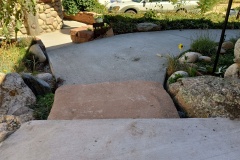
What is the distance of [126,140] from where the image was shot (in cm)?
167

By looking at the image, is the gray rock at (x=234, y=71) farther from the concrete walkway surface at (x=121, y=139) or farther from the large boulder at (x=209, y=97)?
the concrete walkway surface at (x=121, y=139)

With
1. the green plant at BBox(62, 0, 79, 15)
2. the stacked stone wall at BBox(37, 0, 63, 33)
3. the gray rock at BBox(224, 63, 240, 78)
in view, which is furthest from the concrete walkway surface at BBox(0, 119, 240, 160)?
the green plant at BBox(62, 0, 79, 15)

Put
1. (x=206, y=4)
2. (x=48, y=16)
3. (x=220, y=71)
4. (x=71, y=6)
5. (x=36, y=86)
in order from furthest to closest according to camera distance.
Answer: (x=71, y=6) < (x=206, y=4) < (x=48, y=16) < (x=220, y=71) < (x=36, y=86)

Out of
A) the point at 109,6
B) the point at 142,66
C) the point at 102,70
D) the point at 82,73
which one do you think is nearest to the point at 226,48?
the point at 142,66

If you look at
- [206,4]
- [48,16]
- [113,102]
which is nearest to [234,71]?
[113,102]

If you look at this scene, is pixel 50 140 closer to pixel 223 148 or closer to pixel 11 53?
pixel 223 148

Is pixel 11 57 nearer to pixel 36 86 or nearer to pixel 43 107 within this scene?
pixel 36 86

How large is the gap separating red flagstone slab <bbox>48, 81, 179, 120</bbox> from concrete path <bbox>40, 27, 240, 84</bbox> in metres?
0.78

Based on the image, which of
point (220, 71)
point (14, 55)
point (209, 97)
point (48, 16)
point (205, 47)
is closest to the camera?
point (209, 97)

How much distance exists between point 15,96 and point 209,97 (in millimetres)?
2255

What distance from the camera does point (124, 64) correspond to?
13.3 ft

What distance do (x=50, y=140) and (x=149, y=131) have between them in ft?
2.63

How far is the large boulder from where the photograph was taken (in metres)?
2.03

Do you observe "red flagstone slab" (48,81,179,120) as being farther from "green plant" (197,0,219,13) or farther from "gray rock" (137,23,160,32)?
"green plant" (197,0,219,13)
